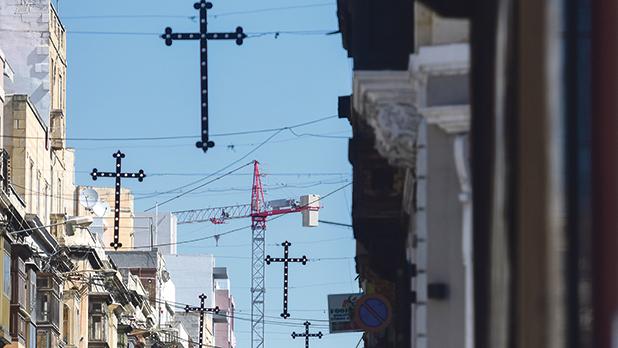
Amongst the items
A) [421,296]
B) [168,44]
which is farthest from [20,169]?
[421,296]

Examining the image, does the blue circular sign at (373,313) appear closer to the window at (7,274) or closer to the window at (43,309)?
the window at (7,274)

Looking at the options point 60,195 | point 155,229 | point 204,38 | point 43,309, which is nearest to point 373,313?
point 204,38

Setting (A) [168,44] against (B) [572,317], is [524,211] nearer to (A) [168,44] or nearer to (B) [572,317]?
(B) [572,317]

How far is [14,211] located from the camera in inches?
2082

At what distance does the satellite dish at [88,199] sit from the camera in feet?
232

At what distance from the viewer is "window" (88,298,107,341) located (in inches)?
2773

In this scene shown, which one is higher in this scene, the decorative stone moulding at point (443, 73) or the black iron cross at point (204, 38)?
the black iron cross at point (204, 38)

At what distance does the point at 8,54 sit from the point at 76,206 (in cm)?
872

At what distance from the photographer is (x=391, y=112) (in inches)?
667

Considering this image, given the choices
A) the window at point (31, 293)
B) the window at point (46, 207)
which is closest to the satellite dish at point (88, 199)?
the window at point (46, 207)

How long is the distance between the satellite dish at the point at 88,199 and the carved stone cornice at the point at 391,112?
53.3 metres

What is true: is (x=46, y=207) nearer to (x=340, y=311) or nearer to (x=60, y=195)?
(x=60, y=195)

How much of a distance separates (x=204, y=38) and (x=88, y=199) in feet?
134

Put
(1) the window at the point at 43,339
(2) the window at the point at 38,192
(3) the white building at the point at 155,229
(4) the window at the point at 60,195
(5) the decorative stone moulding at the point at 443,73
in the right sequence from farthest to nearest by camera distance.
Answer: (3) the white building at the point at 155,229, (4) the window at the point at 60,195, (2) the window at the point at 38,192, (1) the window at the point at 43,339, (5) the decorative stone moulding at the point at 443,73
